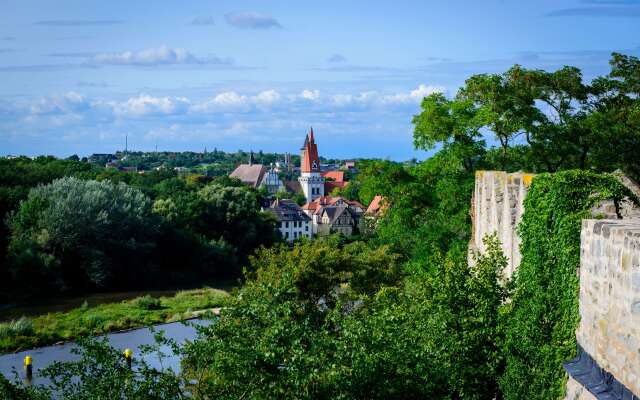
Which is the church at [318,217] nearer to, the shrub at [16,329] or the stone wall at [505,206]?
the shrub at [16,329]

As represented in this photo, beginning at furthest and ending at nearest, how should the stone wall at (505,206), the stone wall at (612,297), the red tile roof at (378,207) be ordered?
the red tile roof at (378,207) → the stone wall at (505,206) → the stone wall at (612,297)

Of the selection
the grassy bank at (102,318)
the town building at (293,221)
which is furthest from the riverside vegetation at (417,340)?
the town building at (293,221)

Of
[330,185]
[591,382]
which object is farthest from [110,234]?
[330,185]

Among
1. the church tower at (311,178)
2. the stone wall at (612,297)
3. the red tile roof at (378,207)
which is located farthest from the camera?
the church tower at (311,178)

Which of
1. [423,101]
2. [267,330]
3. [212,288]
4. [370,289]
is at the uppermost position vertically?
[423,101]

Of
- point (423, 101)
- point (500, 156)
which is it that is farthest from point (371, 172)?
point (500, 156)

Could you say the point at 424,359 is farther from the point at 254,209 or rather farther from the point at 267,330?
the point at 254,209
